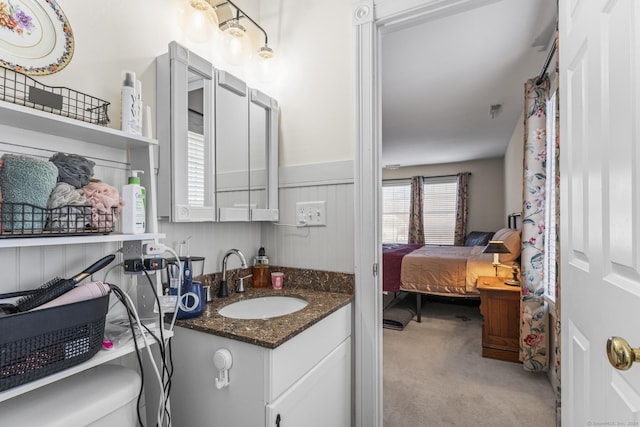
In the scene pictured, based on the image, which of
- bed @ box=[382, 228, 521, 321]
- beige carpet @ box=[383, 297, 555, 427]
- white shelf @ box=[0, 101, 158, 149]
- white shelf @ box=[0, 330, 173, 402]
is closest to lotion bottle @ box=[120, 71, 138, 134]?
white shelf @ box=[0, 101, 158, 149]

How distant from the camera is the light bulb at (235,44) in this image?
57.3 inches

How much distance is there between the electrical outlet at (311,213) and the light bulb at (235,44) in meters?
0.77

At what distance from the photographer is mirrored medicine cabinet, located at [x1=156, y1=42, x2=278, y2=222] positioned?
121 centimetres

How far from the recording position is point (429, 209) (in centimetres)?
682

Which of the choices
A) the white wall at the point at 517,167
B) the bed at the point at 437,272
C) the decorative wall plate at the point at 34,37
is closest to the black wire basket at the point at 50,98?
the decorative wall plate at the point at 34,37

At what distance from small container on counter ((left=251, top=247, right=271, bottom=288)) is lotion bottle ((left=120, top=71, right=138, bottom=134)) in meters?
0.87

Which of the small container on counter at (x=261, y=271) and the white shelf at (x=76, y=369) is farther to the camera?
the small container on counter at (x=261, y=271)

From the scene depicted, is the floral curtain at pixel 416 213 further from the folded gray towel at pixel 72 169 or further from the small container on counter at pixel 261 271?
the folded gray towel at pixel 72 169

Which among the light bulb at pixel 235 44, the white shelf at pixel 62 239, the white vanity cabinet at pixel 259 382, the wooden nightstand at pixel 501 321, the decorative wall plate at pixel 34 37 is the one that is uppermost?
the light bulb at pixel 235 44

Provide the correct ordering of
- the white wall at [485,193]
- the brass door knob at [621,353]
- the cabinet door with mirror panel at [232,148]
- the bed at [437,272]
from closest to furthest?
the brass door knob at [621,353]
the cabinet door with mirror panel at [232,148]
the bed at [437,272]
the white wall at [485,193]

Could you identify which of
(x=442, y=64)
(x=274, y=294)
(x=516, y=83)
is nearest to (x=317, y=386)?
(x=274, y=294)

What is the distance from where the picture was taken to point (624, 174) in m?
0.58

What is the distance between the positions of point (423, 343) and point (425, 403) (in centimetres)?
99

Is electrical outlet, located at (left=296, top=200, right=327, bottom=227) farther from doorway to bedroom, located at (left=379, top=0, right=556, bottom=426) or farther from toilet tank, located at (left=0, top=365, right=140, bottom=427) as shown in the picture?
toilet tank, located at (left=0, top=365, right=140, bottom=427)
